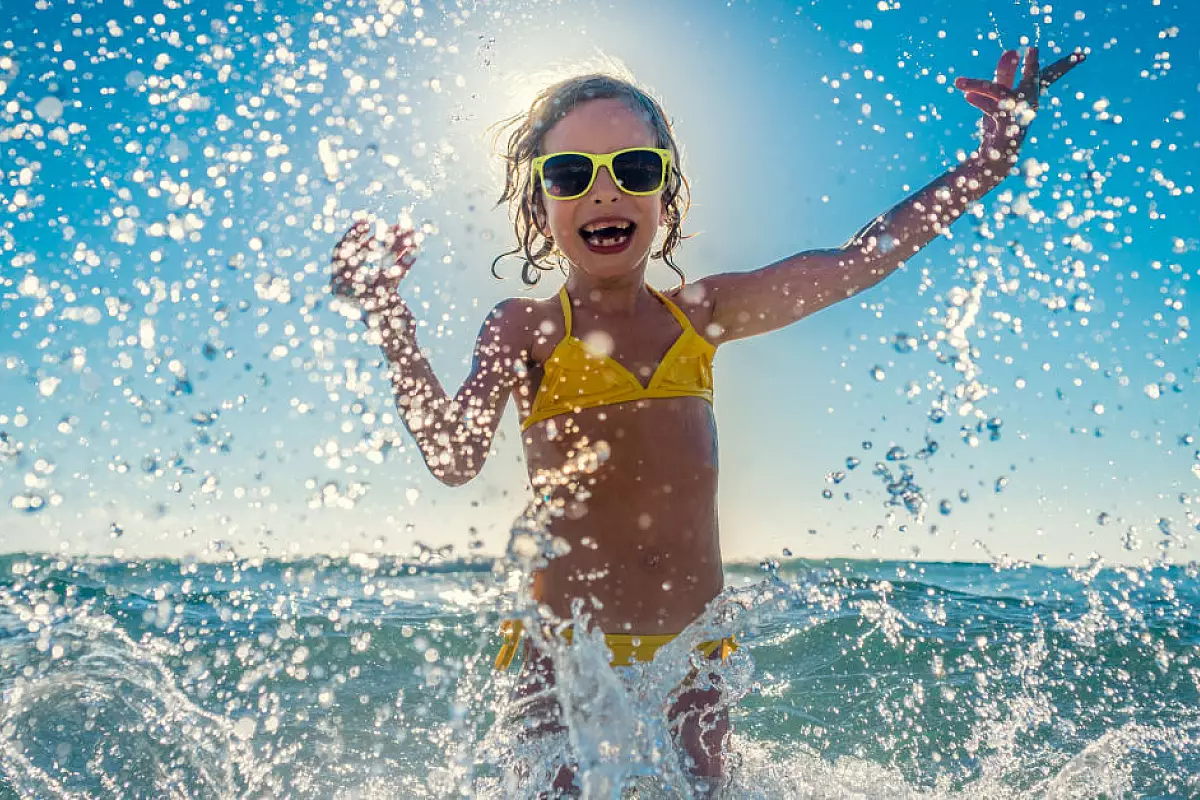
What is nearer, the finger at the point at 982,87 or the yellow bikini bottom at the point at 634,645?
the yellow bikini bottom at the point at 634,645

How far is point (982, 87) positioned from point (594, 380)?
1.85 meters

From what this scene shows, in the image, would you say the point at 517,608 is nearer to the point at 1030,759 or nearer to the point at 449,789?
the point at 449,789

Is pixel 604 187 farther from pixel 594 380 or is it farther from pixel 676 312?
pixel 594 380

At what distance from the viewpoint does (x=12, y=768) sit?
3732mm

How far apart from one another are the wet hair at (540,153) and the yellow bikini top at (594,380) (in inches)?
19.3

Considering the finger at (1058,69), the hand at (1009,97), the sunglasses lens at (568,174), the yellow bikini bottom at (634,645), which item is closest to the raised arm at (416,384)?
the sunglasses lens at (568,174)

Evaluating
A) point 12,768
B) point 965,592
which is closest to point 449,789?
point 12,768

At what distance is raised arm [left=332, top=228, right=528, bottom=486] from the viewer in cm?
250

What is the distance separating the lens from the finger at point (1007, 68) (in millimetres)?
3189

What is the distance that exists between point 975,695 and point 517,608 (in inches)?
162

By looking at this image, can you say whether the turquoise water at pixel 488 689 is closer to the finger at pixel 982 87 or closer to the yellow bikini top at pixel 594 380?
the yellow bikini top at pixel 594 380

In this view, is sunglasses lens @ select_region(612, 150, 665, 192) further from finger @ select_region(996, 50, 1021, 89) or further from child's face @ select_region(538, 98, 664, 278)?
finger @ select_region(996, 50, 1021, 89)

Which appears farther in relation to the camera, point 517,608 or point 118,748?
point 118,748

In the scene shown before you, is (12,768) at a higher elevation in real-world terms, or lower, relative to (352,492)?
lower
